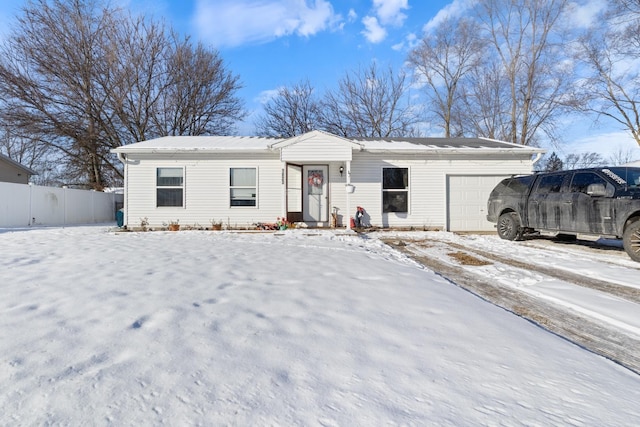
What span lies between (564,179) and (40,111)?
24.1 metres

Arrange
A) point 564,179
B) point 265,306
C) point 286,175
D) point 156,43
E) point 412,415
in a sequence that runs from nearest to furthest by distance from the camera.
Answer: point 412,415, point 265,306, point 564,179, point 286,175, point 156,43

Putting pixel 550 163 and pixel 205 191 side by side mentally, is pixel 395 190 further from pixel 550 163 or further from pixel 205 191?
pixel 550 163

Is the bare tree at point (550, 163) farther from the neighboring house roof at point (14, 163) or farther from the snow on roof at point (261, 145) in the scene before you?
the neighboring house roof at point (14, 163)

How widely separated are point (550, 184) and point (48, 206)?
58.9 feet

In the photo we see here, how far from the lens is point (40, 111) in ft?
58.3

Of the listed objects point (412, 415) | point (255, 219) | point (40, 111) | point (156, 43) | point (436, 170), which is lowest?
point (412, 415)

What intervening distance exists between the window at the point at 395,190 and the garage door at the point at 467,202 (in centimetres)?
145

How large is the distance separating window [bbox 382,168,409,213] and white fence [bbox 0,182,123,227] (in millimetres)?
13969

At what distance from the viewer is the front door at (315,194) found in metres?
11.0

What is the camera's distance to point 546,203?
7.10 m

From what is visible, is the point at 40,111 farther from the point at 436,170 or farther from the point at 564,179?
the point at 564,179

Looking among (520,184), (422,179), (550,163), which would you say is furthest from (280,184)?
(550,163)

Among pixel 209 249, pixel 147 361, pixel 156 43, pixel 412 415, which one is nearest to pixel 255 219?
pixel 209 249

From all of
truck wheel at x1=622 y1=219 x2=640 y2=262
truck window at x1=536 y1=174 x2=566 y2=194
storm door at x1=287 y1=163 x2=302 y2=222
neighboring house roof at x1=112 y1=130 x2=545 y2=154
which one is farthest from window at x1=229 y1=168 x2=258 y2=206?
truck wheel at x1=622 y1=219 x2=640 y2=262
